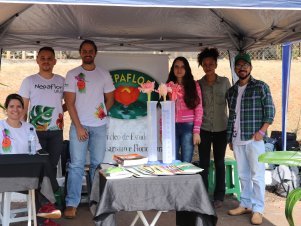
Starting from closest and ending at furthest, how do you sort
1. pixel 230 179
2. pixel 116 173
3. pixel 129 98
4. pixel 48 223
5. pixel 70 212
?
pixel 116 173, pixel 48 223, pixel 70 212, pixel 129 98, pixel 230 179

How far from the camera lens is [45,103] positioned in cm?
440

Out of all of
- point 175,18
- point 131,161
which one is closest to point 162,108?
point 131,161

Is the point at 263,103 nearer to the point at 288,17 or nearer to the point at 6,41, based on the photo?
the point at 288,17

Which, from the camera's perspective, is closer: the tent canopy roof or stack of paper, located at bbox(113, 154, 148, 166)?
stack of paper, located at bbox(113, 154, 148, 166)

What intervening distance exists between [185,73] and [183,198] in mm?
1565

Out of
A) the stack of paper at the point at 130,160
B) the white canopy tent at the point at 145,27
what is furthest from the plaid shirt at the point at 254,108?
the stack of paper at the point at 130,160

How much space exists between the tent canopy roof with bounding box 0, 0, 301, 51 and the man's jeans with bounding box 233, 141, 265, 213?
1.48 meters

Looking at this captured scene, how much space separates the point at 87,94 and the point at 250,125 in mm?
1591

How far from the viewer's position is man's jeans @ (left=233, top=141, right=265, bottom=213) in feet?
14.0

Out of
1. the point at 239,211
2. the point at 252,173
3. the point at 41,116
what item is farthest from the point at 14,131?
the point at 239,211

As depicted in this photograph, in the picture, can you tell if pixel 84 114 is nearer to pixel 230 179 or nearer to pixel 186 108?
pixel 186 108

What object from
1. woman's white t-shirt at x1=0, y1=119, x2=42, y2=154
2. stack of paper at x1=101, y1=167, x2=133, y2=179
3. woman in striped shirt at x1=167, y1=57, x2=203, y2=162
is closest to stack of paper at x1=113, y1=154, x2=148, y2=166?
stack of paper at x1=101, y1=167, x2=133, y2=179

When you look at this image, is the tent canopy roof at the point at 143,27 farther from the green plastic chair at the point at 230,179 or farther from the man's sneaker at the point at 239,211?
the man's sneaker at the point at 239,211

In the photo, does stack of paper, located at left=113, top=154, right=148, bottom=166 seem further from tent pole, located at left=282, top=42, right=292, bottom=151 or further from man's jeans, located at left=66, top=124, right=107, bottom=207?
tent pole, located at left=282, top=42, right=292, bottom=151
